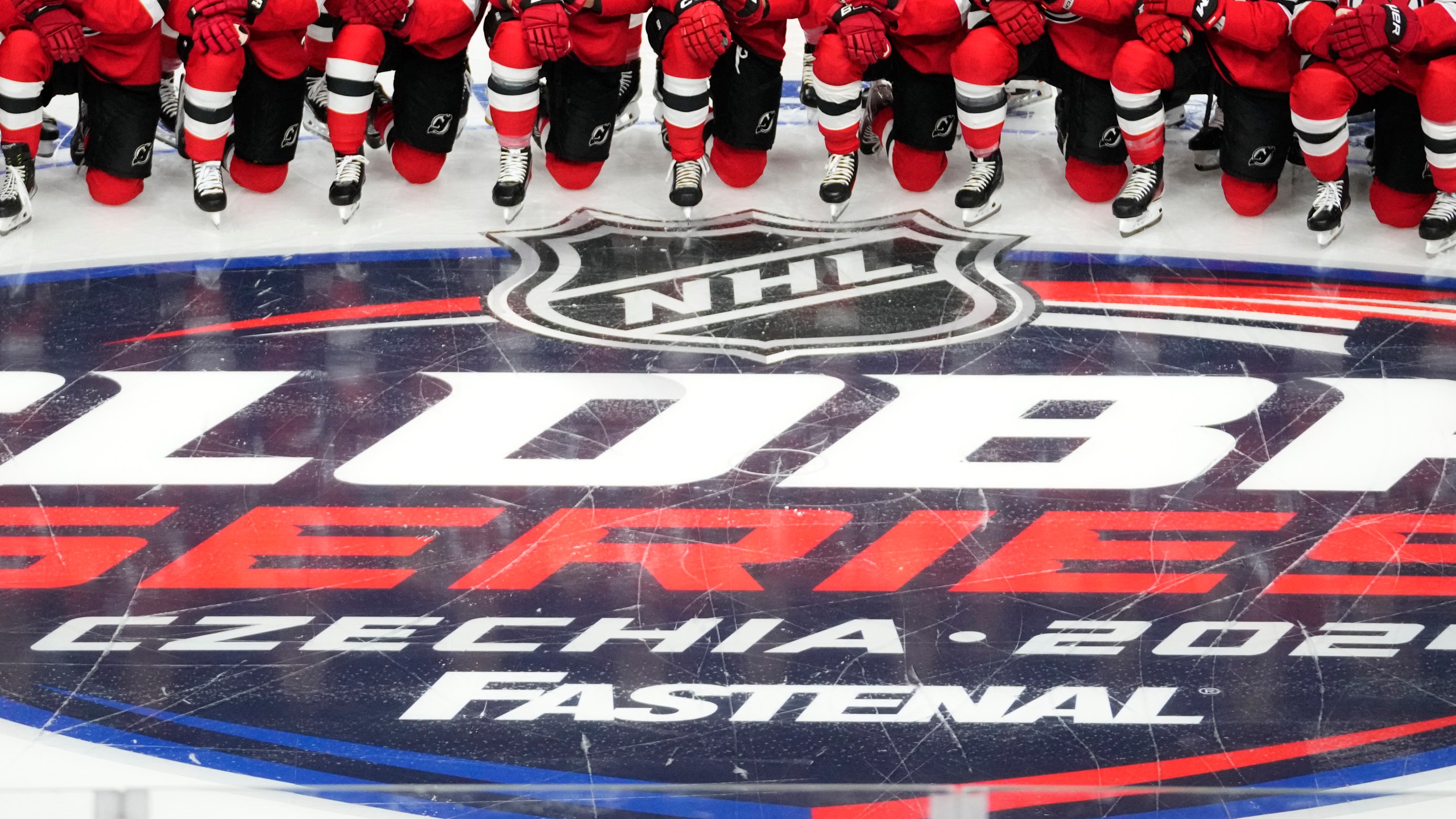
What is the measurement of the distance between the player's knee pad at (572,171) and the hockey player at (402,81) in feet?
0.95

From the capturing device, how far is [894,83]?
14.1 feet

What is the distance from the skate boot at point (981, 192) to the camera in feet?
13.7

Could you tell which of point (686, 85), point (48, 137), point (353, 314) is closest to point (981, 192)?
point (686, 85)

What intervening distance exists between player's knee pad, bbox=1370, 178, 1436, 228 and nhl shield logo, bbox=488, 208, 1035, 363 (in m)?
0.95

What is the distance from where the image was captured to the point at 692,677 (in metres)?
2.56

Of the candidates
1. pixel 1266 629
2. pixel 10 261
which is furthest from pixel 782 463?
pixel 10 261

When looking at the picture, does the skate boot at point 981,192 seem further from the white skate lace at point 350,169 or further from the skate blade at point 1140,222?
the white skate lace at point 350,169

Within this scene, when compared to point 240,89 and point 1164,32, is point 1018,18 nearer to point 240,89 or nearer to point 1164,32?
point 1164,32

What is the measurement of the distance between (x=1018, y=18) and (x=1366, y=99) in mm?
918

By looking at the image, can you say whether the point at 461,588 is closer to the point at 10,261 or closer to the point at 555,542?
the point at 555,542

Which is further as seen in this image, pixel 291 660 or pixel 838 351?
pixel 838 351


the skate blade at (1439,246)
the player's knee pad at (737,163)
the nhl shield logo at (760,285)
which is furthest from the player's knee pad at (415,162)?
the skate blade at (1439,246)

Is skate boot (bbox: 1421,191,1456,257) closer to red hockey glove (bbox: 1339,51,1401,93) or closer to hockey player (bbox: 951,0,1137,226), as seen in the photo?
red hockey glove (bbox: 1339,51,1401,93)

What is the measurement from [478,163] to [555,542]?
1943mm
